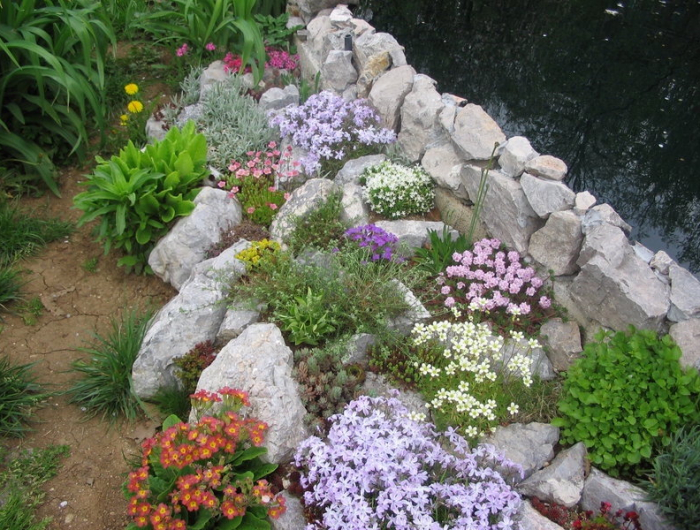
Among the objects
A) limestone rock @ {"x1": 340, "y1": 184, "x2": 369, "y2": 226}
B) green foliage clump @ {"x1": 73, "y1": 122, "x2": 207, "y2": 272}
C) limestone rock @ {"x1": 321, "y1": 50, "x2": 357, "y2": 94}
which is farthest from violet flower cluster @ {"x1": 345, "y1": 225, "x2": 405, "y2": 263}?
limestone rock @ {"x1": 321, "y1": 50, "x2": 357, "y2": 94}

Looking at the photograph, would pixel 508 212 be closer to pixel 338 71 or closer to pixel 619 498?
pixel 619 498

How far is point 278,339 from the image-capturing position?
3.97 metres

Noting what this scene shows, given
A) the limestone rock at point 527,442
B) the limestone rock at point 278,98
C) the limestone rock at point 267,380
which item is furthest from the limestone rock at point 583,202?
the limestone rock at point 278,98

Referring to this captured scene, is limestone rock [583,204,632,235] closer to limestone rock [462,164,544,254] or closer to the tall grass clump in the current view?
limestone rock [462,164,544,254]

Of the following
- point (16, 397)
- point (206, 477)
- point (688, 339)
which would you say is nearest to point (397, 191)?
point (688, 339)

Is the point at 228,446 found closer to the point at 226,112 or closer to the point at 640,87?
the point at 226,112

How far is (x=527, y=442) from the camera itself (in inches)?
150

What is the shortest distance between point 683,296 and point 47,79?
18.4 feet

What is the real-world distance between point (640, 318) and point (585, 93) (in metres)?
4.03

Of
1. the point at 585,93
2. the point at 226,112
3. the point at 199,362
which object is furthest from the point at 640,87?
the point at 199,362

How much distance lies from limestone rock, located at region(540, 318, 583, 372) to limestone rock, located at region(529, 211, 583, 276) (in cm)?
40

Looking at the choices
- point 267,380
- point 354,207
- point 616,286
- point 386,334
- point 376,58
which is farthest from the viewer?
point 376,58

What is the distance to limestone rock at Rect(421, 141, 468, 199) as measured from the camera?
17.3 feet

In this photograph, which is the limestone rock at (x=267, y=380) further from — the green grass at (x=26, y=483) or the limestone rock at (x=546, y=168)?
the limestone rock at (x=546, y=168)
